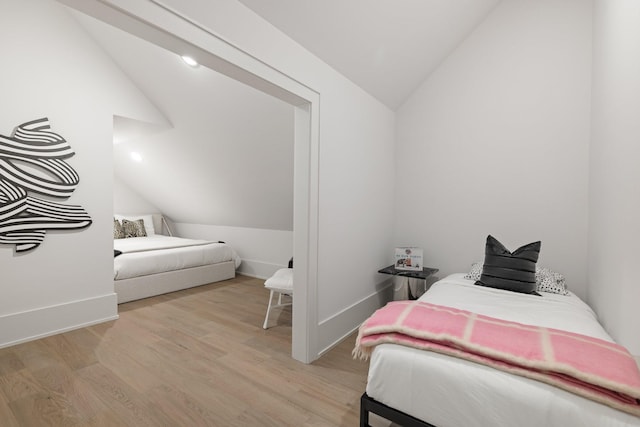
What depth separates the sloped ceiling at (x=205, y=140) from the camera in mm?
3047

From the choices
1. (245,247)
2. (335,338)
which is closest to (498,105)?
(335,338)

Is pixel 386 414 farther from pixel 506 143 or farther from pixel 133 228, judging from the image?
pixel 133 228

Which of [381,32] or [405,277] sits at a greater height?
[381,32]

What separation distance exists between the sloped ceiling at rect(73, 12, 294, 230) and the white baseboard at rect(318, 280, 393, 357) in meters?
1.66

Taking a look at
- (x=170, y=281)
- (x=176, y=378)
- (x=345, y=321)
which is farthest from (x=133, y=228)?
(x=345, y=321)

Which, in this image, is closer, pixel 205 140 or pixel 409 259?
pixel 409 259

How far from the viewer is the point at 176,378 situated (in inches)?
80.1

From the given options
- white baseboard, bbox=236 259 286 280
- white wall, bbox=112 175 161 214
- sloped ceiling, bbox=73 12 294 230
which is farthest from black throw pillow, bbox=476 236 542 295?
white wall, bbox=112 175 161 214

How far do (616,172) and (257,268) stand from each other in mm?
4421

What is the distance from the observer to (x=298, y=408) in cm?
176

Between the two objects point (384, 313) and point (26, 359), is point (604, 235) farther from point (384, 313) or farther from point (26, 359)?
point (26, 359)

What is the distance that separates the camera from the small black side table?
116 inches

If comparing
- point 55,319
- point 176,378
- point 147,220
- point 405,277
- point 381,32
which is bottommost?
point 176,378

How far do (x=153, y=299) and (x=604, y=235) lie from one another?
4.45 metres
